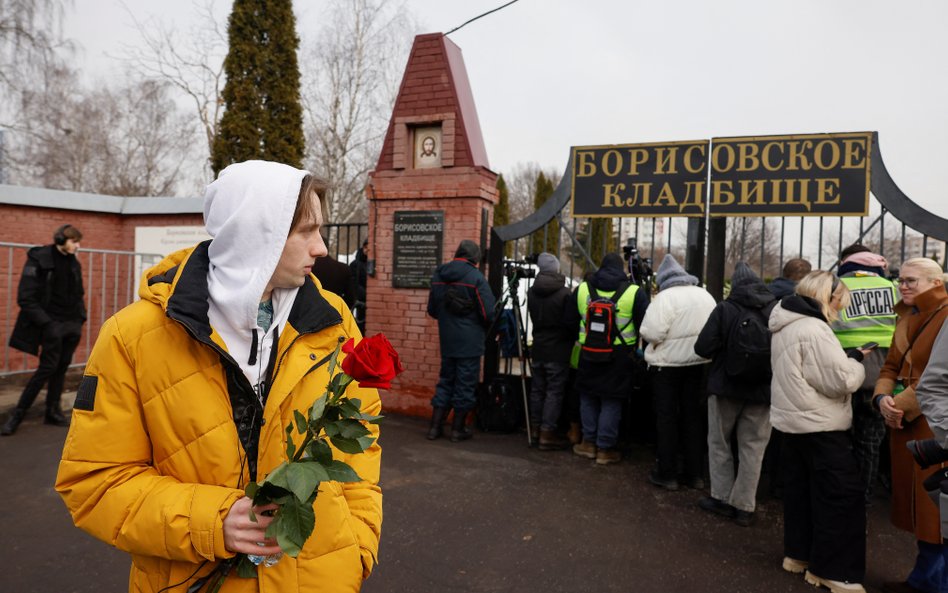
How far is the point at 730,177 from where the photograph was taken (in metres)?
5.91

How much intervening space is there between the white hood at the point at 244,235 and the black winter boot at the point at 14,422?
19.0ft

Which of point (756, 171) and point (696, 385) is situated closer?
point (696, 385)

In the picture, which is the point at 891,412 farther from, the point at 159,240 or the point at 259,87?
the point at 259,87

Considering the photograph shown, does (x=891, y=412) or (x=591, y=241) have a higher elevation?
(x=591, y=241)

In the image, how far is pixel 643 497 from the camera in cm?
486

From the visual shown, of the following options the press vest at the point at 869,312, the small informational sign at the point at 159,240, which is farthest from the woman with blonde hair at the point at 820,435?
the small informational sign at the point at 159,240

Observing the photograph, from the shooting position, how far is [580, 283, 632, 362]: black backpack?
5.50 m

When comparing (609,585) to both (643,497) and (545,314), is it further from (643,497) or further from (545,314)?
(545,314)

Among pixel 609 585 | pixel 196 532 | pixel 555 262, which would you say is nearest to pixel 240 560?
pixel 196 532

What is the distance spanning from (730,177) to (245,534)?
227 inches

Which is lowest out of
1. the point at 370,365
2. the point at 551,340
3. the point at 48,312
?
the point at 551,340

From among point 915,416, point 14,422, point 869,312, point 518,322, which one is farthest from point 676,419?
point 14,422

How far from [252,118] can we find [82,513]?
553 inches

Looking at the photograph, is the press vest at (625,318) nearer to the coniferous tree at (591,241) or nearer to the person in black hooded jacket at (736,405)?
the coniferous tree at (591,241)
